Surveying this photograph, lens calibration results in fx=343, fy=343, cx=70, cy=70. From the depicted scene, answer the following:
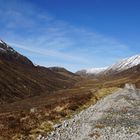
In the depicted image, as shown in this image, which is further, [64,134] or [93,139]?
[64,134]

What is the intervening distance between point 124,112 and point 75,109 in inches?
439

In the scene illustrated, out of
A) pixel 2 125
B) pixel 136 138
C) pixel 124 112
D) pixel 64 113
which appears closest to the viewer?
pixel 136 138

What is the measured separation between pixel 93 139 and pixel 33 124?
1115cm

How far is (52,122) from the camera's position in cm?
4191

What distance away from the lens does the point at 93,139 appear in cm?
3123

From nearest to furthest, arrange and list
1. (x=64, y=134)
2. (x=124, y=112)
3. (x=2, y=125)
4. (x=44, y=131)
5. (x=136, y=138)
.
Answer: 1. (x=136, y=138)
2. (x=64, y=134)
3. (x=44, y=131)
4. (x=2, y=125)
5. (x=124, y=112)

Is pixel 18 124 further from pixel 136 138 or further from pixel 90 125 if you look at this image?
pixel 136 138

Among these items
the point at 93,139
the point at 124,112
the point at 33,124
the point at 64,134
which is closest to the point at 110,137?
the point at 93,139

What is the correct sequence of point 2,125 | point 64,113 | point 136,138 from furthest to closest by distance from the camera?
point 64,113 < point 2,125 < point 136,138

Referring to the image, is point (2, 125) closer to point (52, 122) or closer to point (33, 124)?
point (33, 124)

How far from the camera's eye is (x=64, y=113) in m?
49.4

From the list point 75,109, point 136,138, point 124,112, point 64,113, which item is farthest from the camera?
point 75,109

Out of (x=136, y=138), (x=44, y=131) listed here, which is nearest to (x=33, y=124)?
(x=44, y=131)

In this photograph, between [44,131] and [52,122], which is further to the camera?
[52,122]
